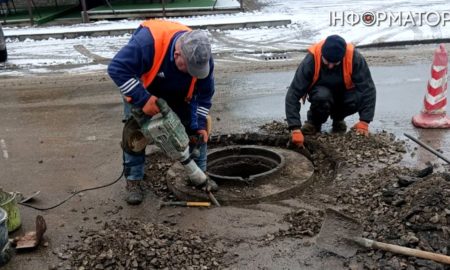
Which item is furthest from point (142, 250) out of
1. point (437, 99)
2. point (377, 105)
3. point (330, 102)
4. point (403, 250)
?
point (377, 105)

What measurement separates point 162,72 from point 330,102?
2071 millimetres

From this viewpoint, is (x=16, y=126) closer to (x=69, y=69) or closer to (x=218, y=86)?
(x=218, y=86)

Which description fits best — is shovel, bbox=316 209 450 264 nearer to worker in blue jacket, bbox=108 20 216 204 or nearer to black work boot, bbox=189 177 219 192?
black work boot, bbox=189 177 219 192

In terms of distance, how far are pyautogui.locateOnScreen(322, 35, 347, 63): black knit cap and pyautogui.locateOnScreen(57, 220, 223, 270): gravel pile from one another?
218 cm

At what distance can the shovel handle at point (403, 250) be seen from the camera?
9.26 ft

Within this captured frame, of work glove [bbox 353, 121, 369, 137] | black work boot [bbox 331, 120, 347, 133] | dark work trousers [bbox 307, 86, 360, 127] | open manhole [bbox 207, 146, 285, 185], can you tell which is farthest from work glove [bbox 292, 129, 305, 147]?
black work boot [bbox 331, 120, 347, 133]

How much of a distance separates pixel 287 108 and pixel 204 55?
177cm

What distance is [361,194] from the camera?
13.0 ft

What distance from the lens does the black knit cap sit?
4598 millimetres

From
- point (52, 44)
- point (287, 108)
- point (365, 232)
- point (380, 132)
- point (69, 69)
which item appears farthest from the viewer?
point (52, 44)

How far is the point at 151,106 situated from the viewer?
144 inches

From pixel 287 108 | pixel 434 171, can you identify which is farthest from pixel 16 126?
pixel 434 171

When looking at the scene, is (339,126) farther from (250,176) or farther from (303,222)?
(303,222)

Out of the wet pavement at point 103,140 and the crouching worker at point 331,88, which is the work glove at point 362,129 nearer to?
the crouching worker at point 331,88
